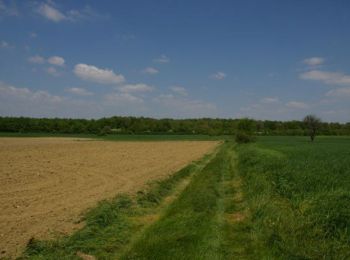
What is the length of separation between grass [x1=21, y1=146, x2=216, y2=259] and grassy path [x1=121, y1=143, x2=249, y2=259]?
0.51 metres

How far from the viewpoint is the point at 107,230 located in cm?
1038

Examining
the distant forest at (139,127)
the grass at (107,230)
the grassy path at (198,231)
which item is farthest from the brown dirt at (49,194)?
the distant forest at (139,127)

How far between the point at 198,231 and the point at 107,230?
2555 mm

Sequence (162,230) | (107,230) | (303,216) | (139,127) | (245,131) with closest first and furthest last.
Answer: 1. (107,230)
2. (162,230)
3. (303,216)
4. (245,131)
5. (139,127)

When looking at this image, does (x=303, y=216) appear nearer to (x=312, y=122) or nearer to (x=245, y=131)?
(x=245, y=131)

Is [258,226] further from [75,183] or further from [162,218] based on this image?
[75,183]

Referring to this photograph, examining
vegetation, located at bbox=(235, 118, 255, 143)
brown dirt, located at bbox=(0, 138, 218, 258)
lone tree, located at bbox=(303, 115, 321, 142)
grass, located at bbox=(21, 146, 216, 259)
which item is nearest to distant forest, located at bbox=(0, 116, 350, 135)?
lone tree, located at bbox=(303, 115, 321, 142)

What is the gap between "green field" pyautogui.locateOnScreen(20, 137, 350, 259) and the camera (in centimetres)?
857

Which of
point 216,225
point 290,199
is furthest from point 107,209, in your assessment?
point 290,199

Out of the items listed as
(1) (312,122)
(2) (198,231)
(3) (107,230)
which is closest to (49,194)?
(3) (107,230)

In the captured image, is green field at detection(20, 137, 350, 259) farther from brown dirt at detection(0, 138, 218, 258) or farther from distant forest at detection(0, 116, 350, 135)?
distant forest at detection(0, 116, 350, 135)

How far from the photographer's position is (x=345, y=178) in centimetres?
1497

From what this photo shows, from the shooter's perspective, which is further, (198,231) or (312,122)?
(312,122)

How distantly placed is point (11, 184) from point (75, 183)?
3.00 m
